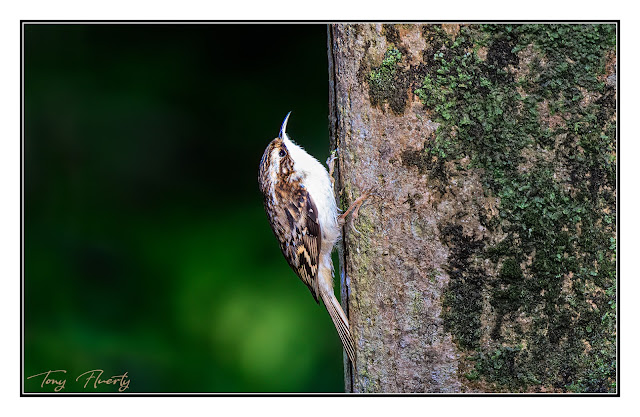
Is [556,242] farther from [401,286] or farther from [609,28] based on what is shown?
[609,28]

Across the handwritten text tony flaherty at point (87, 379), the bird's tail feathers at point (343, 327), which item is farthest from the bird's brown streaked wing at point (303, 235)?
the handwritten text tony flaherty at point (87, 379)

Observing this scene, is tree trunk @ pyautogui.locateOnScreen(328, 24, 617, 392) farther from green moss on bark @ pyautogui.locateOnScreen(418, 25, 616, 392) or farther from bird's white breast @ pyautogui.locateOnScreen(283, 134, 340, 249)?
bird's white breast @ pyautogui.locateOnScreen(283, 134, 340, 249)

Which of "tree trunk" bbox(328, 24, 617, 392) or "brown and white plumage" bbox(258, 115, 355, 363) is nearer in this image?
"tree trunk" bbox(328, 24, 617, 392)

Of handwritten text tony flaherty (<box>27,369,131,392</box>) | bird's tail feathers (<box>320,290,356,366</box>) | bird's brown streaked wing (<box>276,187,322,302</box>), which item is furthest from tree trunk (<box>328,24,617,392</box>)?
handwritten text tony flaherty (<box>27,369,131,392</box>)

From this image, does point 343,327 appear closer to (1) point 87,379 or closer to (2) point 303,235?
(2) point 303,235

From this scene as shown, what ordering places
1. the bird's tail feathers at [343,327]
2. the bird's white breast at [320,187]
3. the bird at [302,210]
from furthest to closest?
1. the bird at [302,210]
2. the bird's white breast at [320,187]
3. the bird's tail feathers at [343,327]

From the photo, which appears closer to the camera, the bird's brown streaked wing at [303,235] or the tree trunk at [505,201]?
the tree trunk at [505,201]

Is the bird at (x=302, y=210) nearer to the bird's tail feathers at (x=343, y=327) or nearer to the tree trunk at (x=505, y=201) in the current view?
the bird's tail feathers at (x=343, y=327)

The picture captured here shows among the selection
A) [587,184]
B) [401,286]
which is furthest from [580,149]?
[401,286]
